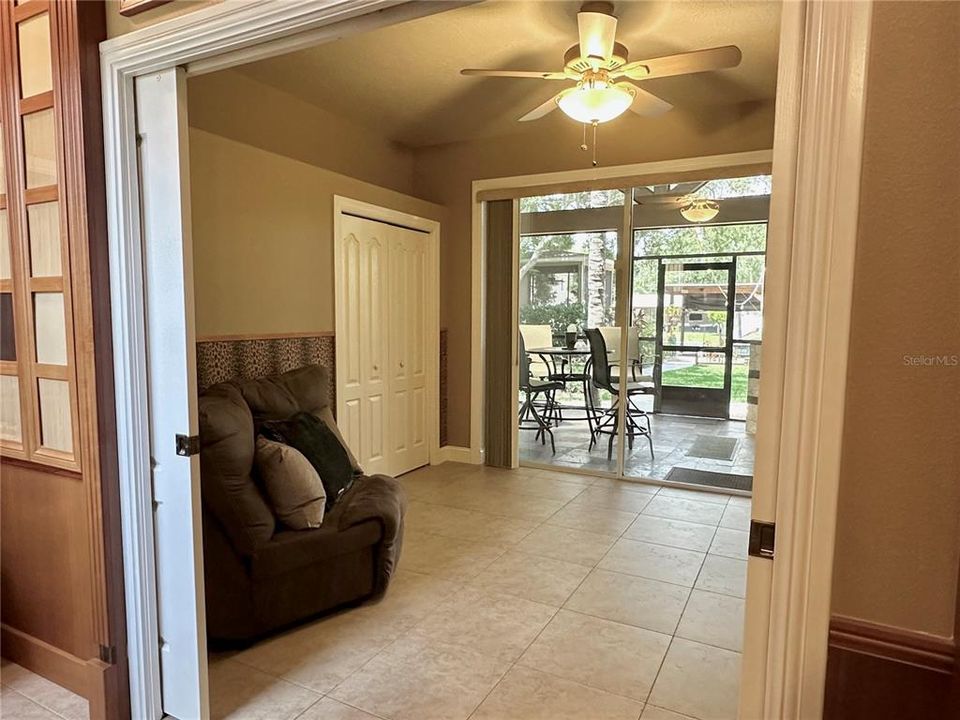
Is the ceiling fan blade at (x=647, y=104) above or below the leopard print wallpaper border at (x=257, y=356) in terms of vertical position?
above

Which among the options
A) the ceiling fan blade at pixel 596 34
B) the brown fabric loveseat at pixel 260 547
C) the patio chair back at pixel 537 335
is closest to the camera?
the brown fabric loveseat at pixel 260 547

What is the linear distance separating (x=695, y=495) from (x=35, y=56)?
14.8ft

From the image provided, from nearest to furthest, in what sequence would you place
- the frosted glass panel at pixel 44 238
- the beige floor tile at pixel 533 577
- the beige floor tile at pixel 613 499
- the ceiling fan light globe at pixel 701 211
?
the frosted glass panel at pixel 44 238, the beige floor tile at pixel 533 577, the beige floor tile at pixel 613 499, the ceiling fan light globe at pixel 701 211

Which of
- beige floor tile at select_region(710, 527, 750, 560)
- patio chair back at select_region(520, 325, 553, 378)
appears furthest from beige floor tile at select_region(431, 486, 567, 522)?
patio chair back at select_region(520, 325, 553, 378)

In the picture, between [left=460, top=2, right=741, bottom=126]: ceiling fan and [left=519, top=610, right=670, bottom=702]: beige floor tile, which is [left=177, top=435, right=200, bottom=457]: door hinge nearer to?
[left=519, top=610, right=670, bottom=702]: beige floor tile

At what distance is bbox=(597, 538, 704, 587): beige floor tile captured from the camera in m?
3.03

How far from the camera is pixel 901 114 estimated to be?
2.63 ft

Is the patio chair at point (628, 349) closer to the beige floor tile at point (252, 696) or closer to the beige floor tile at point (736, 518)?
the beige floor tile at point (736, 518)

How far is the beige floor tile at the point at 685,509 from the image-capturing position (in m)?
3.88

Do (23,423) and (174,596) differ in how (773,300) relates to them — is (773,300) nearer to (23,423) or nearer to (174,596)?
(174,596)

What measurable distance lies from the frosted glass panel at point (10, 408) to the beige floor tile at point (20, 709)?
908 mm

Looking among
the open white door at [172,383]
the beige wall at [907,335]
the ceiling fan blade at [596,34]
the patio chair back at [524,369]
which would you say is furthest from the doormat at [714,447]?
the beige wall at [907,335]

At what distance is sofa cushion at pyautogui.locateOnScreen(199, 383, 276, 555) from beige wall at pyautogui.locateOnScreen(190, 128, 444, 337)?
3.55 feet

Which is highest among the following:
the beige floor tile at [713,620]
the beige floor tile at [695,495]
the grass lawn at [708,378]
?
the grass lawn at [708,378]
